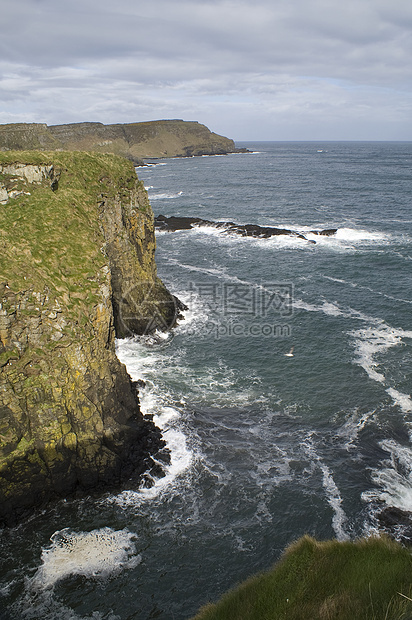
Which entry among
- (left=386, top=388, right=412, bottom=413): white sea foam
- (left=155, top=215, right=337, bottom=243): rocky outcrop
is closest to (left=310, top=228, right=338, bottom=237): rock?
(left=155, top=215, right=337, bottom=243): rocky outcrop

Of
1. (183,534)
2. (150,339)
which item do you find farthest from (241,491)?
(150,339)

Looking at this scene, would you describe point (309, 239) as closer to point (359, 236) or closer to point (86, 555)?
point (359, 236)

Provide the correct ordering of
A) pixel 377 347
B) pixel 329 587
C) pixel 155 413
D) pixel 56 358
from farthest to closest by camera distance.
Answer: pixel 377 347, pixel 155 413, pixel 56 358, pixel 329 587

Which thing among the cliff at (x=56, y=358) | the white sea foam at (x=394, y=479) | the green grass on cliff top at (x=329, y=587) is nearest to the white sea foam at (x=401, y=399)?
the white sea foam at (x=394, y=479)

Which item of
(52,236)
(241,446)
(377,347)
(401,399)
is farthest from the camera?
(377,347)

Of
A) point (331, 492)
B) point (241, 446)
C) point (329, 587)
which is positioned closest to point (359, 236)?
point (241, 446)

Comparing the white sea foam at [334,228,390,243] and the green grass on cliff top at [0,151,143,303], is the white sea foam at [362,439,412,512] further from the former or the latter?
the white sea foam at [334,228,390,243]

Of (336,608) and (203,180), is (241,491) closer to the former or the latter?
(336,608)

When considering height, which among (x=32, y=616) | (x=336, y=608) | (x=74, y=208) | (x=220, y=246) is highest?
(x=74, y=208)
